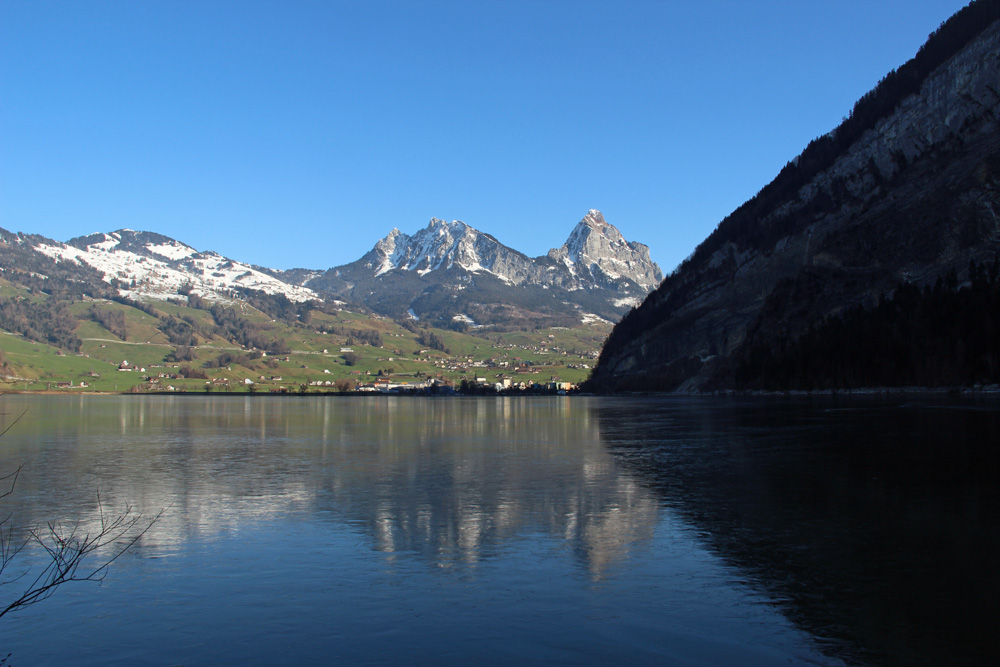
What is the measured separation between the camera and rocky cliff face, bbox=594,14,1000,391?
406 ft

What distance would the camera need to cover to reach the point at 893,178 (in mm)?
159250

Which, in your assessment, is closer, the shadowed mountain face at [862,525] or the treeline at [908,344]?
the shadowed mountain face at [862,525]

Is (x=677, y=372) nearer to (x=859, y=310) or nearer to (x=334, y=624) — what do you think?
(x=859, y=310)

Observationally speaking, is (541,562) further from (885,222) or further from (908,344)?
(885,222)

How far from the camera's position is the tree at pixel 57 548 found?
17.1 m

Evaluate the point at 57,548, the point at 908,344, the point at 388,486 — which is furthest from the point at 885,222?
the point at 57,548

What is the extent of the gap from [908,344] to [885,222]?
40.8 metres

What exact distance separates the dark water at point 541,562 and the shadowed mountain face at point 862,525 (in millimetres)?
94

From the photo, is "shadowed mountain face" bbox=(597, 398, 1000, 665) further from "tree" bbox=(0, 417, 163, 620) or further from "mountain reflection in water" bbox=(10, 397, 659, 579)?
"tree" bbox=(0, 417, 163, 620)

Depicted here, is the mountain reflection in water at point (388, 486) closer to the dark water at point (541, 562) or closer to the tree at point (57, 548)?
the dark water at point (541, 562)

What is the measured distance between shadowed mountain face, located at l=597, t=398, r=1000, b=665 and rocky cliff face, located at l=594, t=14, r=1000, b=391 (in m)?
87.5

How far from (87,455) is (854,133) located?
8242 inches

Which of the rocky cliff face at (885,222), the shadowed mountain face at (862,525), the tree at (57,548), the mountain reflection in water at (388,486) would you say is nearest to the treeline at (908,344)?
the rocky cliff face at (885,222)

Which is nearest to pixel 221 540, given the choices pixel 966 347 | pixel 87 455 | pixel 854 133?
pixel 87 455
